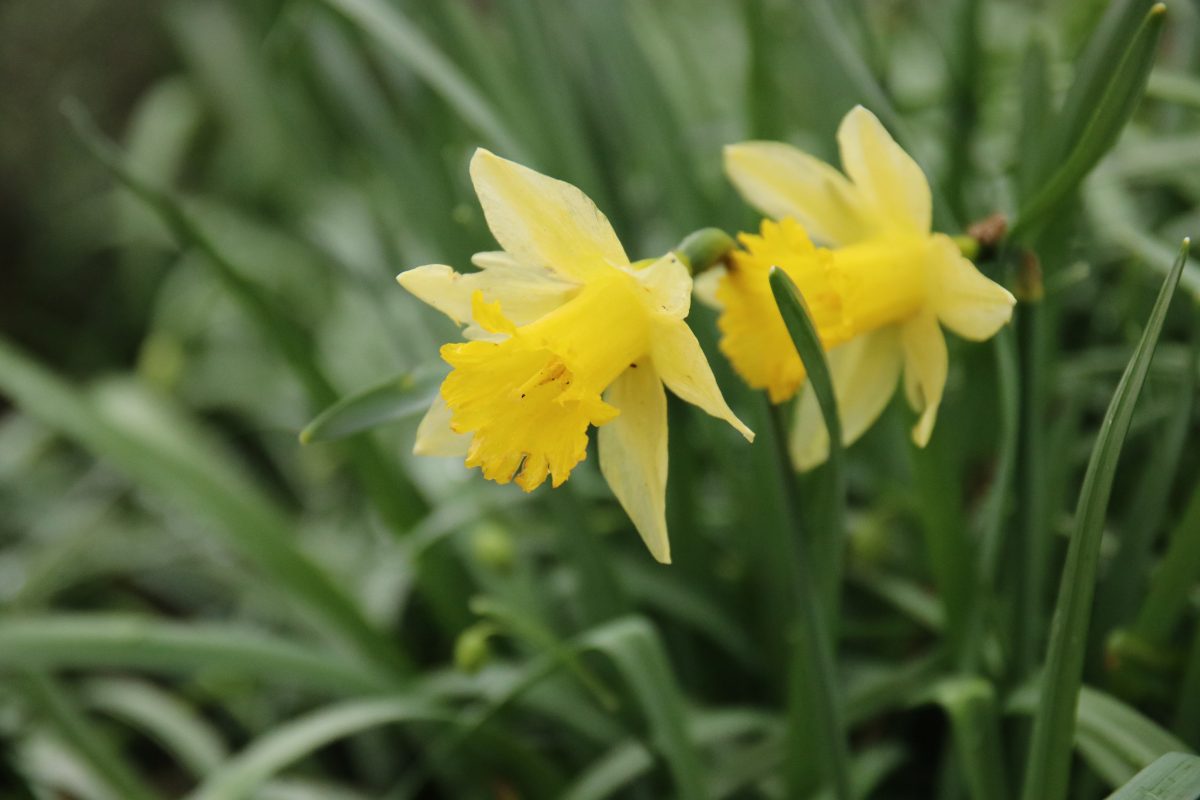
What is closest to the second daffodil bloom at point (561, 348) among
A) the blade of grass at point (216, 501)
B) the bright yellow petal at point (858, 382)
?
the bright yellow petal at point (858, 382)

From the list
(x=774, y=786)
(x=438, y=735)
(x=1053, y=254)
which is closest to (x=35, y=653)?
(x=438, y=735)

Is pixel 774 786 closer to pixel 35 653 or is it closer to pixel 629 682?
pixel 629 682

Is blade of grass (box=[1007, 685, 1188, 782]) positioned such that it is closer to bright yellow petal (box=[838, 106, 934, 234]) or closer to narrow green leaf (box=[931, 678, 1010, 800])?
narrow green leaf (box=[931, 678, 1010, 800])

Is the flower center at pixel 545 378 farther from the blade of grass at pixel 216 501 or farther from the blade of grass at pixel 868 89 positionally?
the blade of grass at pixel 216 501

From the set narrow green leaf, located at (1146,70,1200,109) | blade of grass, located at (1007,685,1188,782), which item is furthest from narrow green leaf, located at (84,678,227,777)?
narrow green leaf, located at (1146,70,1200,109)

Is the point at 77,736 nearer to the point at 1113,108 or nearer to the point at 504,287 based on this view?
the point at 504,287
